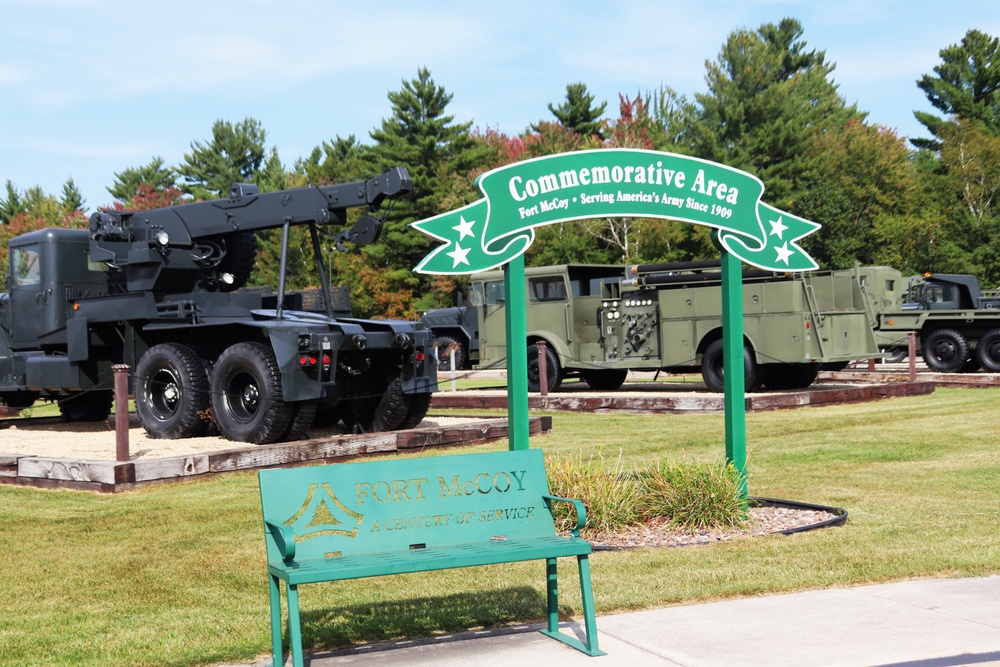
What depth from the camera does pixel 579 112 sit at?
65000 millimetres

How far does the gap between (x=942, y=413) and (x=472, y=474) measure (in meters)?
12.9

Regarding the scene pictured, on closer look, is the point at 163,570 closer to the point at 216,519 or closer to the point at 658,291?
the point at 216,519

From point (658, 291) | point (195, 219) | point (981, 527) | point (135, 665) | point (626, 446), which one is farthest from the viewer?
point (658, 291)

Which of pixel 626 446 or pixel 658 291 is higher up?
pixel 658 291

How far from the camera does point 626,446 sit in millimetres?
13906

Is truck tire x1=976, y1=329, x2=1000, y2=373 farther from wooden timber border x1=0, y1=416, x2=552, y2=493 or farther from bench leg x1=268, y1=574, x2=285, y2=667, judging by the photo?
bench leg x1=268, y1=574, x2=285, y2=667

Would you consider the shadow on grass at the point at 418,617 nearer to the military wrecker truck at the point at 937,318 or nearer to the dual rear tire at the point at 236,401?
the dual rear tire at the point at 236,401

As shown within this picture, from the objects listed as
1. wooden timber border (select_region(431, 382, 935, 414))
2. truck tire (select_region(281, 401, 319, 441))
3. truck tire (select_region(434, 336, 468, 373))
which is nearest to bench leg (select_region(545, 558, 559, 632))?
truck tire (select_region(281, 401, 319, 441))

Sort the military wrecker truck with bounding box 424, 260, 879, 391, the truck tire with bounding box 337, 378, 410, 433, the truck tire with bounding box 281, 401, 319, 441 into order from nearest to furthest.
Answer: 1. the truck tire with bounding box 281, 401, 319, 441
2. the truck tire with bounding box 337, 378, 410, 433
3. the military wrecker truck with bounding box 424, 260, 879, 391

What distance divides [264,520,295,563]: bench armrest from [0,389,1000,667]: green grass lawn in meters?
0.65

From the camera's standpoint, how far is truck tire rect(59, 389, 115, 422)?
733 inches

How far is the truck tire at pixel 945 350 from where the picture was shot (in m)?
27.2

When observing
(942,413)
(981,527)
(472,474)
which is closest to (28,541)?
(472,474)

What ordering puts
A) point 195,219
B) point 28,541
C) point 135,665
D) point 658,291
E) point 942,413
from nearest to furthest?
point 135,665 < point 28,541 < point 195,219 < point 942,413 < point 658,291
